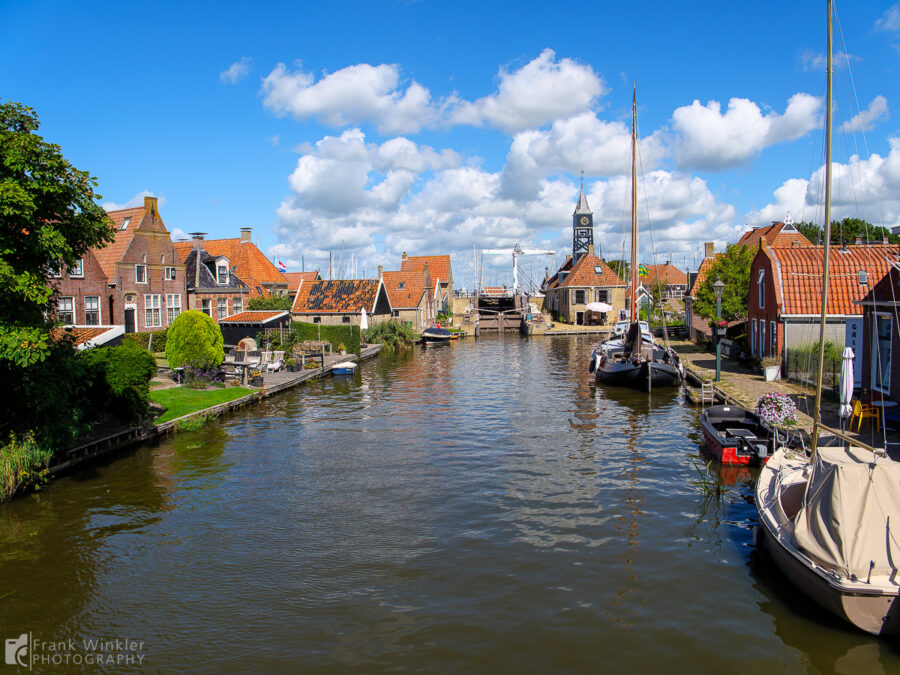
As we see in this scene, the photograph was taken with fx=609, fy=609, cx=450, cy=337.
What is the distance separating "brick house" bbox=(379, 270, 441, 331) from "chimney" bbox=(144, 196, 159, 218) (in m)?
27.0

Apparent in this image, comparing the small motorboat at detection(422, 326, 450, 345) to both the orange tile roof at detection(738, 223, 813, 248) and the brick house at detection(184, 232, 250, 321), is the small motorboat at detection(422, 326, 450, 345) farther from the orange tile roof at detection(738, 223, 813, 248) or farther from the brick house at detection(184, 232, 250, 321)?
the orange tile roof at detection(738, 223, 813, 248)

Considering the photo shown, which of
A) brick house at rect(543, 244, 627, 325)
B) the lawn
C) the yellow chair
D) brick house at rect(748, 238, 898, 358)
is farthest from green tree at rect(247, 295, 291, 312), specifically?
the yellow chair

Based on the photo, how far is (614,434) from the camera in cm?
2219

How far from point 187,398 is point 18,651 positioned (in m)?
17.6

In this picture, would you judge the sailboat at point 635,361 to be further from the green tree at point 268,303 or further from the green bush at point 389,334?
the green tree at point 268,303

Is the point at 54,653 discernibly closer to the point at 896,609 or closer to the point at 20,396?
the point at 20,396

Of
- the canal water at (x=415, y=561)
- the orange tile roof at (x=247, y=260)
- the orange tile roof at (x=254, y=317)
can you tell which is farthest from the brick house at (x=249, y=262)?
the canal water at (x=415, y=561)

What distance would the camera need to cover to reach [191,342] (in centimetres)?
2811

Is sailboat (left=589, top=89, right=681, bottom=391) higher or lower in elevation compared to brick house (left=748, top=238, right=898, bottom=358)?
lower

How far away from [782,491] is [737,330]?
31.4 m

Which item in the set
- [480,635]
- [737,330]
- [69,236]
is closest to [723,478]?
[480,635]

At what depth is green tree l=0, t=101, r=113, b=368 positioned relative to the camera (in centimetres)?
1292

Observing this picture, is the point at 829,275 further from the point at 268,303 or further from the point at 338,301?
the point at 268,303

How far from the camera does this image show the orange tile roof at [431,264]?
85.8 meters
